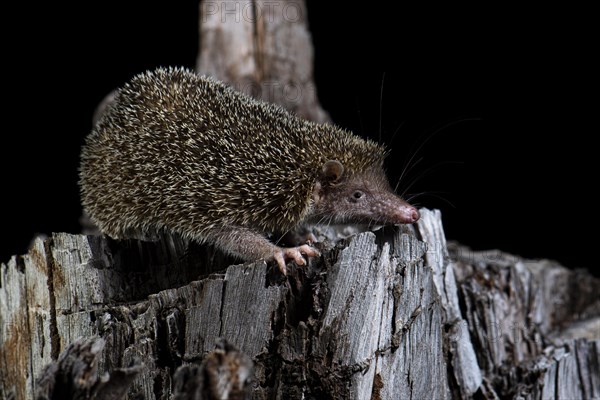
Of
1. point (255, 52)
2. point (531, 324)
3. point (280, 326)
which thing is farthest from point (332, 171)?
point (255, 52)

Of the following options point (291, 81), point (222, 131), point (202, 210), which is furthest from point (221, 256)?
point (291, 81)

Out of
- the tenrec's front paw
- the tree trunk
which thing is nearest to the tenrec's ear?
the tree trunk

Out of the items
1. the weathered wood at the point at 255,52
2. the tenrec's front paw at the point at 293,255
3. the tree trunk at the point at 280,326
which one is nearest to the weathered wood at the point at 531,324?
the tree trunk at the point at 280,326

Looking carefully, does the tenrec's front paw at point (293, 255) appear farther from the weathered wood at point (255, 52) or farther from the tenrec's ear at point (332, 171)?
the weathered wood at point (255, 52)

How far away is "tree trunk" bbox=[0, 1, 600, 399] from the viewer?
476 centimetres

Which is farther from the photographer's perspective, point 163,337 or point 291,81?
point 291,81

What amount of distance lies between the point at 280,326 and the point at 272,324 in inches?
2.4

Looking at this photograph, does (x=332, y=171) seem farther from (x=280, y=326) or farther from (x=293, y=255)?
(x=280, y=326)

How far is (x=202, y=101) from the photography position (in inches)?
241

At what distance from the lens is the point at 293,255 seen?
17.0ft

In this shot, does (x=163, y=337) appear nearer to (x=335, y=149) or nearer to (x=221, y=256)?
(x=221, y=256)

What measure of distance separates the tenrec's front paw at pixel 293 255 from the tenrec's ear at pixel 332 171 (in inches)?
36.4

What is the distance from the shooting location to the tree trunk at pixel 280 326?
4762 mm

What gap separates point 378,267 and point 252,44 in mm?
6710
